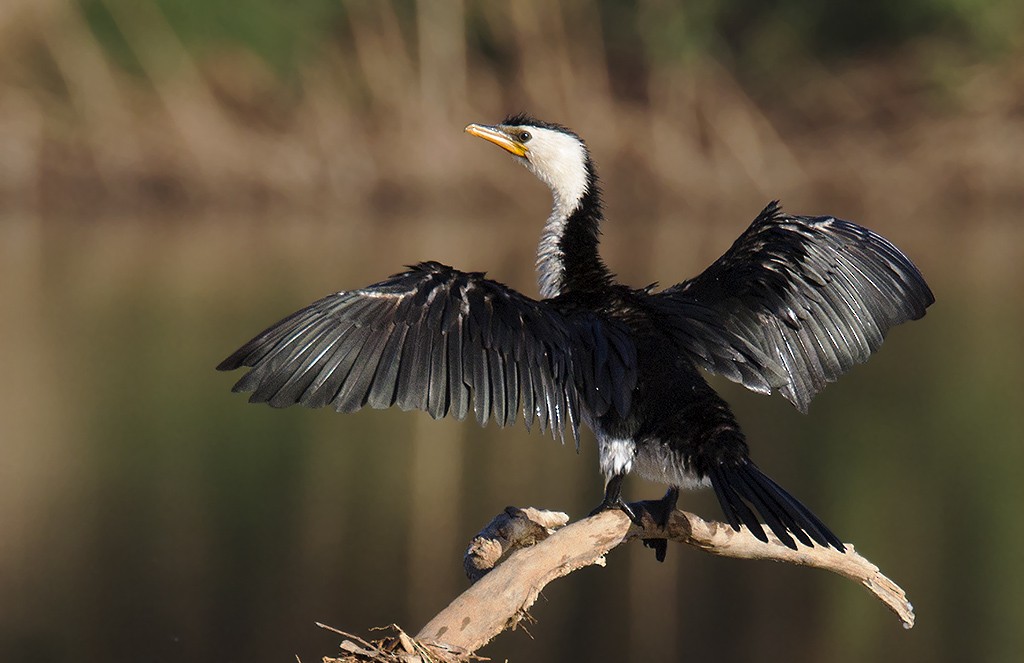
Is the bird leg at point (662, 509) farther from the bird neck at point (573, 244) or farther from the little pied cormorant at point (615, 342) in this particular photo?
the bird neck at point (573, 244)

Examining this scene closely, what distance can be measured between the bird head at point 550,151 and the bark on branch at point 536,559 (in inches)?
54.1

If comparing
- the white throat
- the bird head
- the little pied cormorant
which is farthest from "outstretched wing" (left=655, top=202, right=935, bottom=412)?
the bird head

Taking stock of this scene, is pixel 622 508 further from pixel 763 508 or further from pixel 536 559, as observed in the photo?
pixel 536 559

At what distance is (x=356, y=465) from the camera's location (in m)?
9.86

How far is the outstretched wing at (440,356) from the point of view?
3.96m

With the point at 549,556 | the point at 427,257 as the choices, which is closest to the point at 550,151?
the point at 549,556

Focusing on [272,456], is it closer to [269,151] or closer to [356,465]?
[356,465]

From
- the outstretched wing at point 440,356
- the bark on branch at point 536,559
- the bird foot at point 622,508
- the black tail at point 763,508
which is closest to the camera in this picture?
the bark on branch at point 536,559

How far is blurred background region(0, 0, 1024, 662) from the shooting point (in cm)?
762

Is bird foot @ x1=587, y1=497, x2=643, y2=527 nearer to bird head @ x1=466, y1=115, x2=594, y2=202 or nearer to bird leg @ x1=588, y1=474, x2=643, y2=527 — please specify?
bird leg @ x1=588, y1=474, x2=643, y2=527

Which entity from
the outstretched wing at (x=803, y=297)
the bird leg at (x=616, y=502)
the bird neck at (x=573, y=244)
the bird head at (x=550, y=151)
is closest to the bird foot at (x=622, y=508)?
the bird leg at (x=616, y=502)

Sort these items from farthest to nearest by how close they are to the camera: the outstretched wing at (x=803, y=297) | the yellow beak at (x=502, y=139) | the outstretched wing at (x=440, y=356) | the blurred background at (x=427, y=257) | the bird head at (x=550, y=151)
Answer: the blurred background at (x=427, y=257) → the yellow beak at (x=502, y=139) → the bird head at (x=550, y=151) → the outstretched wing at (x=803, y=297) → the outstretched wing at (x=440, y=356)

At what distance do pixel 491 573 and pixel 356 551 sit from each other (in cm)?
471

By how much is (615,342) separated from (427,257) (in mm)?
11837
